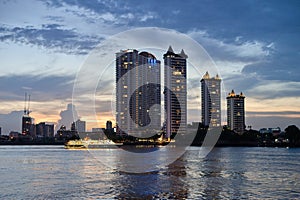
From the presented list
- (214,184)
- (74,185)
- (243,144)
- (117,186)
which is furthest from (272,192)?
(243,144)

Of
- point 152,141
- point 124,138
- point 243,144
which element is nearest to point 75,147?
point 124,138

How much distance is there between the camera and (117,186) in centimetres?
3259

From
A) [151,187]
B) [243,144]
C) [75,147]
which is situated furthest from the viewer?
[243,144]

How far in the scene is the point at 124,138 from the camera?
620ft

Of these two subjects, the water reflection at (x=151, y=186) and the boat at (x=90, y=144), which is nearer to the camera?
the water reflection at (x=151, y=186)

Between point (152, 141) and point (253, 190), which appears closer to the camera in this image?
point (253, 190)

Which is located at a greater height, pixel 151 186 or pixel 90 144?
pixel 151 186

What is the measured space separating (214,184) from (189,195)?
248 inches

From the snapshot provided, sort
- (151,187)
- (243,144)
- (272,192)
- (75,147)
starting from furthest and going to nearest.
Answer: (243,144) → (75,147) → (151,187) → (272,192)

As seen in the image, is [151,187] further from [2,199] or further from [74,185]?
[2,199]

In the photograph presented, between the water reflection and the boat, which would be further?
the boat

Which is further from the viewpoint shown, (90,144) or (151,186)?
(90,144)

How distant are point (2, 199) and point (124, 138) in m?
163

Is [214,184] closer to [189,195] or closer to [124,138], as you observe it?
[189,195]
